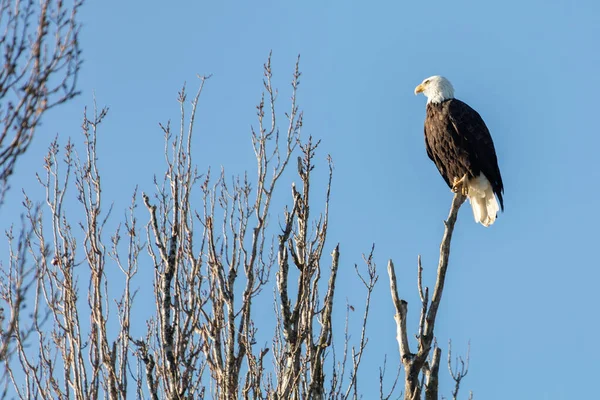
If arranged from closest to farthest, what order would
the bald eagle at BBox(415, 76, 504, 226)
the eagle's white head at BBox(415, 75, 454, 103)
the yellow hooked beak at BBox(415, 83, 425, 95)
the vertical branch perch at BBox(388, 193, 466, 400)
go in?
1. the vertical branch perch at BBox(388, 193, 466, 400)
2. the bald eagle at BBox(415, 76, 504, 226)
3. the eagle's white head at BBox(415, 75, 454, 103)
4. the yellow hooked beak at BBox(415, 83, 425, 95)

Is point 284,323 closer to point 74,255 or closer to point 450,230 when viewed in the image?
point 450,230

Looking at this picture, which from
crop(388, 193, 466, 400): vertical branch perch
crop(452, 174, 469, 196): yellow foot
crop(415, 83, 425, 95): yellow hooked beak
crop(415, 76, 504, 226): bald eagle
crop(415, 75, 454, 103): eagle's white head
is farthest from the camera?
crop(415, 83, 425, 95): yellow hooked beak

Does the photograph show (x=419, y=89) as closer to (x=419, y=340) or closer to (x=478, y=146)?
(x=478, y=146)

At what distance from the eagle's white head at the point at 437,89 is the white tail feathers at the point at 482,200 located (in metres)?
1.01

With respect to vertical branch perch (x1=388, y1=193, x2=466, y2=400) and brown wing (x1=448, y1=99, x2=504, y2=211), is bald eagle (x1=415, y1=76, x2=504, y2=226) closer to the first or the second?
brown wing (x1=448, y1=99, x2=504, y2=211)

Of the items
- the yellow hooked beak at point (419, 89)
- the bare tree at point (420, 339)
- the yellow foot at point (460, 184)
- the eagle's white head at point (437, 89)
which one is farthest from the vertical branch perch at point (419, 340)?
the yellow hooked beak at point (419, 89)

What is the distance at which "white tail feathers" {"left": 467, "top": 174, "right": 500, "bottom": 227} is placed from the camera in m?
9.39

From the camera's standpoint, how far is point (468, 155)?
930 cm

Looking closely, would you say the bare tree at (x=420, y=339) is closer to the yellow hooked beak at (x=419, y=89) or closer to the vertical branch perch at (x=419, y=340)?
the vertical branch perch at (x=419, y=340)

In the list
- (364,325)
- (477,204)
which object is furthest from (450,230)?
(477,204)

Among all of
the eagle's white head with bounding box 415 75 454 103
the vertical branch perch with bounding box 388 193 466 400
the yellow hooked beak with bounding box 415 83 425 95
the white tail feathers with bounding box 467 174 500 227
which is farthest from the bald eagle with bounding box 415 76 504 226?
the vertical branch perch with bounding box 388 193 466 400

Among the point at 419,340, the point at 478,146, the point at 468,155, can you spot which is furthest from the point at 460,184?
the point at 419,340

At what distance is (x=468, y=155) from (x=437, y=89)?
111 centimetres

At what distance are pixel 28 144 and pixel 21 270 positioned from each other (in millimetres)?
490
